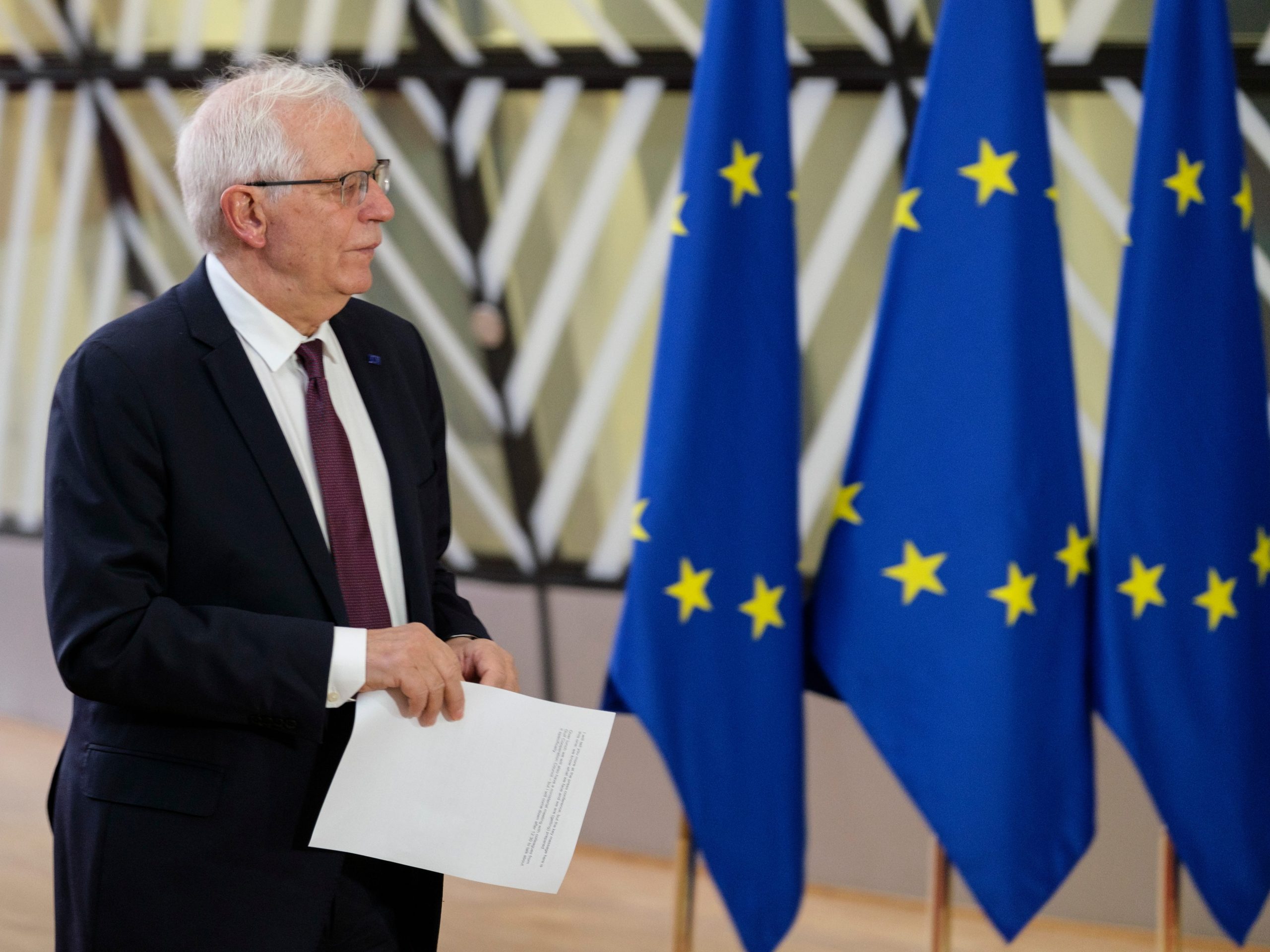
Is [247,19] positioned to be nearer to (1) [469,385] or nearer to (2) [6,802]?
(1) [469,385]

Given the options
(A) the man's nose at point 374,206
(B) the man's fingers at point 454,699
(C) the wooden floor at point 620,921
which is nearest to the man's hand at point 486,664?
(B) the man's fingers at point 454,699

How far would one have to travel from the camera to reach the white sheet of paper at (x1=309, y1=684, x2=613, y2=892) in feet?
5.16

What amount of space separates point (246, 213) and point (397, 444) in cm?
38

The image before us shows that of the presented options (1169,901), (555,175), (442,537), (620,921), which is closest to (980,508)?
(1169,901)

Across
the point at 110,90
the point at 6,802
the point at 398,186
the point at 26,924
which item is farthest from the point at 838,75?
the point at 6,802

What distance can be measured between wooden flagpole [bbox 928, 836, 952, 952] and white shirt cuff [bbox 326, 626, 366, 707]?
1425 mm

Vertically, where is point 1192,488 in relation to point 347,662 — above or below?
below

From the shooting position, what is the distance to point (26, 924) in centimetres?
425

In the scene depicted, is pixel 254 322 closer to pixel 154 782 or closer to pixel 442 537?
pixel 442 537

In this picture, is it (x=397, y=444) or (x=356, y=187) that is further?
(x=397, y=444)

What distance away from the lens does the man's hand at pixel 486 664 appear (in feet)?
5.68

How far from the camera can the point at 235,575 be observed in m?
Answer: 1.58

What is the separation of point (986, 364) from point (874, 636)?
57 centimetres

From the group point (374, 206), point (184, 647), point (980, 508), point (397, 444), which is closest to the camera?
point (184, 647)
